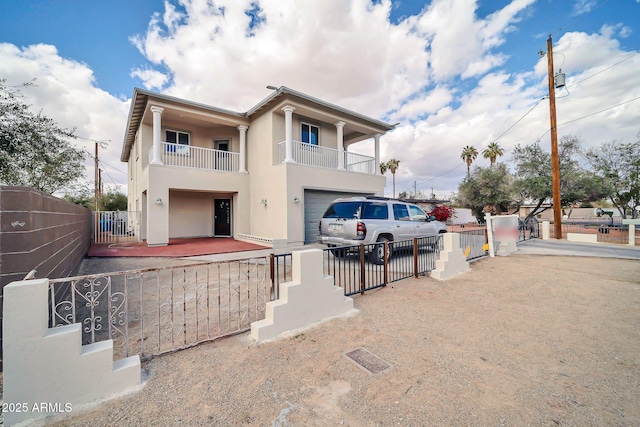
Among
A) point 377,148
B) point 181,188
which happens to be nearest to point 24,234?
point 181,188

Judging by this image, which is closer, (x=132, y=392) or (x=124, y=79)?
(x=132, y=392)

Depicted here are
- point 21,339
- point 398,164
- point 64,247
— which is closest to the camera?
point 21,339

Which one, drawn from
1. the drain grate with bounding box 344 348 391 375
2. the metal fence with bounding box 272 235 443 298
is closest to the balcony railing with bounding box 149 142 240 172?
the metal fence with bounding box 272 235 443 298

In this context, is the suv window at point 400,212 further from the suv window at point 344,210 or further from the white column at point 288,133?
the white column at point 288,133

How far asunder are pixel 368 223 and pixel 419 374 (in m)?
4.69

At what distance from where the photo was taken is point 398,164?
1795 inches

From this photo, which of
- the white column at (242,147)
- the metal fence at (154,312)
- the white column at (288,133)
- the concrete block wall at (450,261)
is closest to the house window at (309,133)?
the white column at (288,133)

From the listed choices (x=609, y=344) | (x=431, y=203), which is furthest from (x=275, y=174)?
(x=431, y=203)

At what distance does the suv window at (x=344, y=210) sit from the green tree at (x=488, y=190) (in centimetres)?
1910

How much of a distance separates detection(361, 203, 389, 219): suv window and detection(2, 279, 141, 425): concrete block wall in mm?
6014

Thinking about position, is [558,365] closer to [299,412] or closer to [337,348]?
[337,348]

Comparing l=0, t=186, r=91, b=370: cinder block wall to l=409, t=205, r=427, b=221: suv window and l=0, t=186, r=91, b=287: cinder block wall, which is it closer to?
l=0, t=186, r=91, b=287: cinder block wall

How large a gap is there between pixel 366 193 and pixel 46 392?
12506 millimetres

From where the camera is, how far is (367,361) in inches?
112
